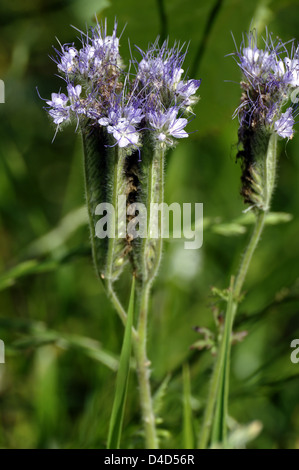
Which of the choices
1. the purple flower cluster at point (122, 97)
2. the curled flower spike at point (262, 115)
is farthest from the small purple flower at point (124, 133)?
the curled flower spike at point (262, 115)

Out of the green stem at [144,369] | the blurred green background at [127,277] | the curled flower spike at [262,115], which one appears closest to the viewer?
the curled flower spike at [262,115]

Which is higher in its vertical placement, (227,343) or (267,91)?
(267,91)

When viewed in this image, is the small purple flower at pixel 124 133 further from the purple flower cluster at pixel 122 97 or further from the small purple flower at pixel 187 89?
the small purple flower at pixel 187 89

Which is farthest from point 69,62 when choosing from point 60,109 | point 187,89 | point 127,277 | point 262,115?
point 127,277

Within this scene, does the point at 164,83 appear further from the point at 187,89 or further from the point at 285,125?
the point at 285,125

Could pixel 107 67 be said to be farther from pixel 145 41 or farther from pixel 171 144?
pixel 145 41

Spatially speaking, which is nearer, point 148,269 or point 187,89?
point 187,89

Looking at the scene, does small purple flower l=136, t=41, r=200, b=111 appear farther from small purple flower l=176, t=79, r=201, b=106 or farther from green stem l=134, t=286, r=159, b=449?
green stem l=134, t=286, r=159, b=449

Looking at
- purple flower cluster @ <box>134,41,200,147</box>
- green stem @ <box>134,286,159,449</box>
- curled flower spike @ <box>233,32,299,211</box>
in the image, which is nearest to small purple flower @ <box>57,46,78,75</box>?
purple flower cluster @ <box>134,41,200,147</box>
